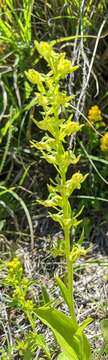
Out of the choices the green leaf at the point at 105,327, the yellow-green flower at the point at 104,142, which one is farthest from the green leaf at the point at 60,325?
the yellow-green flower at the point at 104,142

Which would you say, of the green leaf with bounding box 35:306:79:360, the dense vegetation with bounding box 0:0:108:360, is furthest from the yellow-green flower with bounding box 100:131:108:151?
the green leaf with bounding box 35:306:79:360

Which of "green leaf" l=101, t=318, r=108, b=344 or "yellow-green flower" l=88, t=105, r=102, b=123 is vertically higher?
"yellow-green flower" l=88, t=105, r=102, b=123

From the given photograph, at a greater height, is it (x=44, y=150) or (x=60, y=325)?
(x=44, y=150)

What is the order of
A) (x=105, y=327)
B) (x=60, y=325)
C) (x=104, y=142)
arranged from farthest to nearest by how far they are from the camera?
(x=104, y=142) → (x=105, y=327) → (x=60, y=325)

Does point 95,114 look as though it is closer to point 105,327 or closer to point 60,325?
point 105,327

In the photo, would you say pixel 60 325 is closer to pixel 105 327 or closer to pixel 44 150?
pixel 105 327

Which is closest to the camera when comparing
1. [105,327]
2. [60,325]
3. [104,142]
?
[60,325]

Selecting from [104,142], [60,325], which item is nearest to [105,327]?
[60,325]

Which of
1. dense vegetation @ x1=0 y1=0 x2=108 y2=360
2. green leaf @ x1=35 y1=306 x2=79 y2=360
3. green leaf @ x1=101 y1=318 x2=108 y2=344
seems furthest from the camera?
dense vegetation @ x1=0 y1=0 x2=108 y2=360

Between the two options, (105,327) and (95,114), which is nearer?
(105,327)

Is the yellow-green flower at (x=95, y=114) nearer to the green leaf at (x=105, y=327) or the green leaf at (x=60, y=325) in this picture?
the green leaf at (x=105, y=327)

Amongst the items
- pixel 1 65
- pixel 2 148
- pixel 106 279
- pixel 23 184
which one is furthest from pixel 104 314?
pixel 1 65

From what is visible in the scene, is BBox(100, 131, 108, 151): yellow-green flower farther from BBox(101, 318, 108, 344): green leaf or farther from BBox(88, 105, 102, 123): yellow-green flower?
BBox(101, 318, 108, 344): green leaf
